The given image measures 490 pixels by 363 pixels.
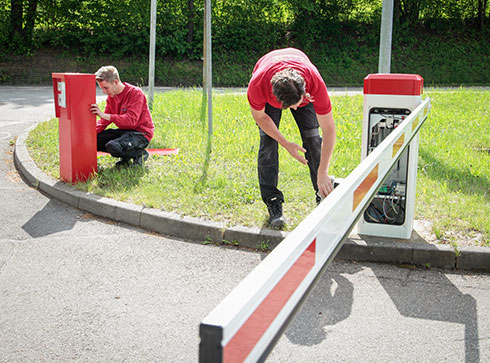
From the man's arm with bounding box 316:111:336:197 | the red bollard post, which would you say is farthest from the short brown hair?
the man's arm with bounding box 316:111:336:197

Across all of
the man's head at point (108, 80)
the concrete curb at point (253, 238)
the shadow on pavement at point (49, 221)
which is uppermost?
the man's head at point (108, 80)

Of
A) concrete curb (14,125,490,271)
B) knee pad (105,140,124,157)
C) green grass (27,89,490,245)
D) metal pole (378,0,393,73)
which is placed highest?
metal pole (378,0,393,73)

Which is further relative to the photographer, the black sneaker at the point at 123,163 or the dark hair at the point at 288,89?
the black sneaker at the point at 123,163

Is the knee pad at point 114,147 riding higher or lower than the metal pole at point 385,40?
lower

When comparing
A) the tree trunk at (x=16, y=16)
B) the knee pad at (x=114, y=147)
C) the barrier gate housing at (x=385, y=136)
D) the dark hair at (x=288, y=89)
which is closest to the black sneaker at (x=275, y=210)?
the barrier gate housing at (x=385, y=136)

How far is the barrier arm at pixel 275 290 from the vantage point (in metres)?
1.03

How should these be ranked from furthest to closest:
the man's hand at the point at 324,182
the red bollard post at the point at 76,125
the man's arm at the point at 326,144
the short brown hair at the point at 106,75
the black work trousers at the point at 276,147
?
the short brown hair at the point at 106,75, the red bollard post at the point at 76,125, the black work trousers at the point at 276,147, the man's hand at the point at 324,182, the man's arm at the point at 326,144

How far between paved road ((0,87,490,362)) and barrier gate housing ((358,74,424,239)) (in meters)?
0.46

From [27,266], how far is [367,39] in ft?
88.3

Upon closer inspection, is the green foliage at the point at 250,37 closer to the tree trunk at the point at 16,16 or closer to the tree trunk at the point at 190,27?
the tree trunk at the point at 190,27

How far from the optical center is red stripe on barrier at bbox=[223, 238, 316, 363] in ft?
3.55

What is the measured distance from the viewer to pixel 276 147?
5.02 metres

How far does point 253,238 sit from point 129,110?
2.87 meters

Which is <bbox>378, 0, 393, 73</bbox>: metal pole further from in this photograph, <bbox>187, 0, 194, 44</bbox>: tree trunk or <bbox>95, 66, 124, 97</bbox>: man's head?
<bbox>187, 0, 194, 44</bbox>: tree trunk
